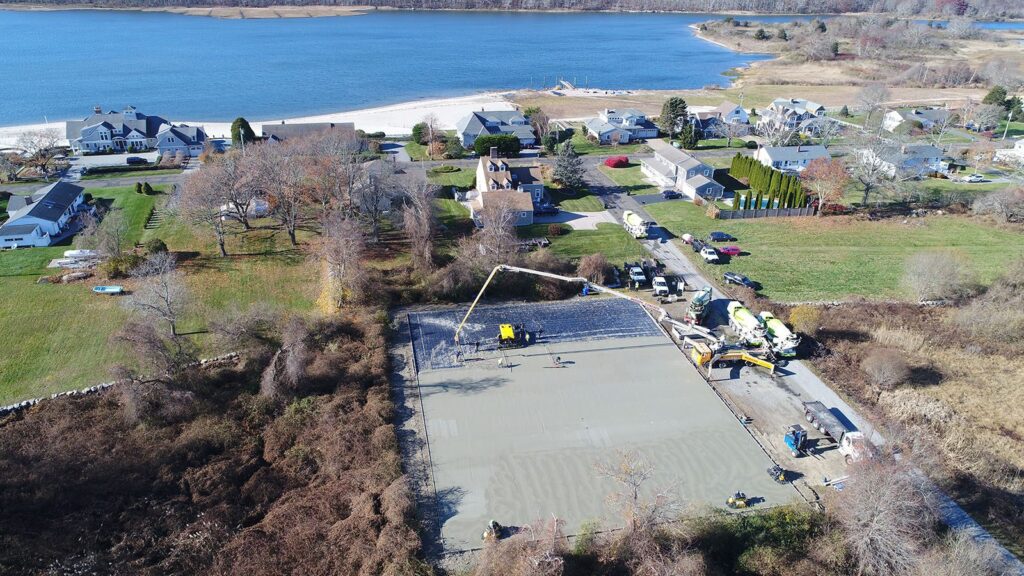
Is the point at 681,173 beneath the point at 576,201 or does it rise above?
above

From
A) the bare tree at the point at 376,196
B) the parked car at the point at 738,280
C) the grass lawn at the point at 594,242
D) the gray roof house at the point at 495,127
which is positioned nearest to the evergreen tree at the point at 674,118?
the gray roof house at the point at 495,127

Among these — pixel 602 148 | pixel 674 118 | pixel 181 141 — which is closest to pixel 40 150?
pixel 181 141

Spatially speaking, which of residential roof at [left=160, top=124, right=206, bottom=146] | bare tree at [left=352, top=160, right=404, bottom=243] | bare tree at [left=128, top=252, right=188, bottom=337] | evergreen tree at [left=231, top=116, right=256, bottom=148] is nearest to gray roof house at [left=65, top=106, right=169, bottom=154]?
A: residential roof at [left=160, top=124, right=206, bottom=146]

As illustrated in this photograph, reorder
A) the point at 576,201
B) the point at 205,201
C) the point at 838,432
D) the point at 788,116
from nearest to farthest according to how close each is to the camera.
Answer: the point at 838,432 → the point at 205,201 → the point at 576,201 → the point at 788,116

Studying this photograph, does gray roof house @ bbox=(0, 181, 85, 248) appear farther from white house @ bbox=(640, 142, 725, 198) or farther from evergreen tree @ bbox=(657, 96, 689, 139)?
evergreen tree @ bbox=(657, 96, 689, 139)

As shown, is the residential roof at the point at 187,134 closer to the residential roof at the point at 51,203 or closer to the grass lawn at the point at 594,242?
the residential roof at the point at 51,203

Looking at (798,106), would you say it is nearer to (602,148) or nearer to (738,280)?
(602,148)

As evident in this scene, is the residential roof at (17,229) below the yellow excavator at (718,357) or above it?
above

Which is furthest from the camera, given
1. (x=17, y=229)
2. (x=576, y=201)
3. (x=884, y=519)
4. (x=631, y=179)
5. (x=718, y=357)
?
(x=631, y=179)
